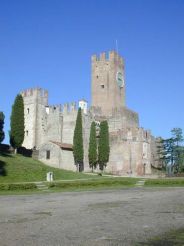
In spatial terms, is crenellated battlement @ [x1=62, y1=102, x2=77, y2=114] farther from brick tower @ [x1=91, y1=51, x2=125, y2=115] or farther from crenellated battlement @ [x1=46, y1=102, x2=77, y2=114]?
brick tower @ [x1=91, y1=51, x2=125, y2=115]

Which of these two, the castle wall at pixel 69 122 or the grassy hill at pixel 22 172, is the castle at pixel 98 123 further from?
the grassy hill at pixel 22 172

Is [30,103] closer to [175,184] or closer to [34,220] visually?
[175,184]

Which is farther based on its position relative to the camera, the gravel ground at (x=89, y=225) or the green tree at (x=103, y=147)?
the green tree at (x=103, y=147)

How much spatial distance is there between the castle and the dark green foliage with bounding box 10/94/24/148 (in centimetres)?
487

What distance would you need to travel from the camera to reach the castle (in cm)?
6050

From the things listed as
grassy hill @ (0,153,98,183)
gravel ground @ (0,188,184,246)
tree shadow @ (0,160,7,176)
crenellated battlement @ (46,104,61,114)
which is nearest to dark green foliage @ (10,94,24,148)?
grassy hill @ (0,153,98,183)

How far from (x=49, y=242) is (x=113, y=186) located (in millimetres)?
24641

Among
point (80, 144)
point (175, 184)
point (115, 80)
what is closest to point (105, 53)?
point (115, 80)

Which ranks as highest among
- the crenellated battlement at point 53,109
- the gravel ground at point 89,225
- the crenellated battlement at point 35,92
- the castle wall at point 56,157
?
the crenellated battlement at point 35,92

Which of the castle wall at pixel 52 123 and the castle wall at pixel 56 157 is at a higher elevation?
the castle wall at pixel 52 123

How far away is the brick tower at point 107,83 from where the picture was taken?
76.2 meters

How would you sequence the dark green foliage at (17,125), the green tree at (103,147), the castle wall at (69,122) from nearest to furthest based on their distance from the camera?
the dark green foliage at (17,125) < the green tree at (103,147) < the castle wall at (69,122)

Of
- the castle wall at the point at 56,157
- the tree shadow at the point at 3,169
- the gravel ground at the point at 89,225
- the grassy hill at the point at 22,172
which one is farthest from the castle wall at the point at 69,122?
the gravel ground at the point at 89,225

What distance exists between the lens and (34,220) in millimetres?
13062
